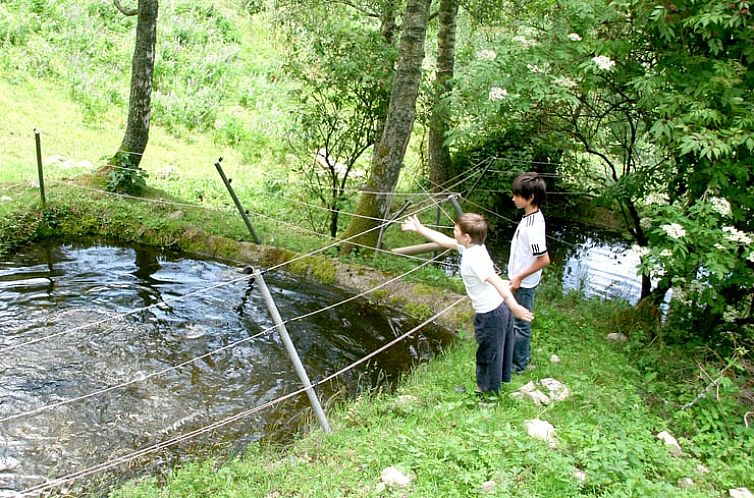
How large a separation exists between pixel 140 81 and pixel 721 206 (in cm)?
879

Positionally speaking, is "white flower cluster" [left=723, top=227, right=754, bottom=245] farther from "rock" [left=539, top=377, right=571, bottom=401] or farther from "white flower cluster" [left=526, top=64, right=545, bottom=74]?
"white flower cluster" [left=526, top=64, right=545, bottom=74]

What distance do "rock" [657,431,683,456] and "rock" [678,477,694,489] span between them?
1.02 feet

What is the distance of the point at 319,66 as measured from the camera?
9.20 metres

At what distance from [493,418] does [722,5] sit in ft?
11.7

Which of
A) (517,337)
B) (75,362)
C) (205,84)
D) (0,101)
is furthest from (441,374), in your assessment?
(205,84)

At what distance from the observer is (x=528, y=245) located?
16.9ft

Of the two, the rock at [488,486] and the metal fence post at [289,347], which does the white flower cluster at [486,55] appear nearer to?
the metal fence post at [289,347]

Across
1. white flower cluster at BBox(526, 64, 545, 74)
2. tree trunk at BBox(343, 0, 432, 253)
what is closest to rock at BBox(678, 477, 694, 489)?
white flower cluster at BBox(526, 64, 545, 74)

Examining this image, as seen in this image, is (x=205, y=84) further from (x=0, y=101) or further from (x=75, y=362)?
(x=75, y=362)

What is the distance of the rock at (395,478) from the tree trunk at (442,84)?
20.9ft

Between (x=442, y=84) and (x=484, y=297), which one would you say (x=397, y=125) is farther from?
(x=484, y=297)

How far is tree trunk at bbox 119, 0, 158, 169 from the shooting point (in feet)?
32.9

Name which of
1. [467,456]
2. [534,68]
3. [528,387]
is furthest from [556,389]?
[534,68]

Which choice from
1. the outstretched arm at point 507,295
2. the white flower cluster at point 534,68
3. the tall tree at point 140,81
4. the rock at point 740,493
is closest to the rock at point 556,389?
the outstretched arm at point 507,295
